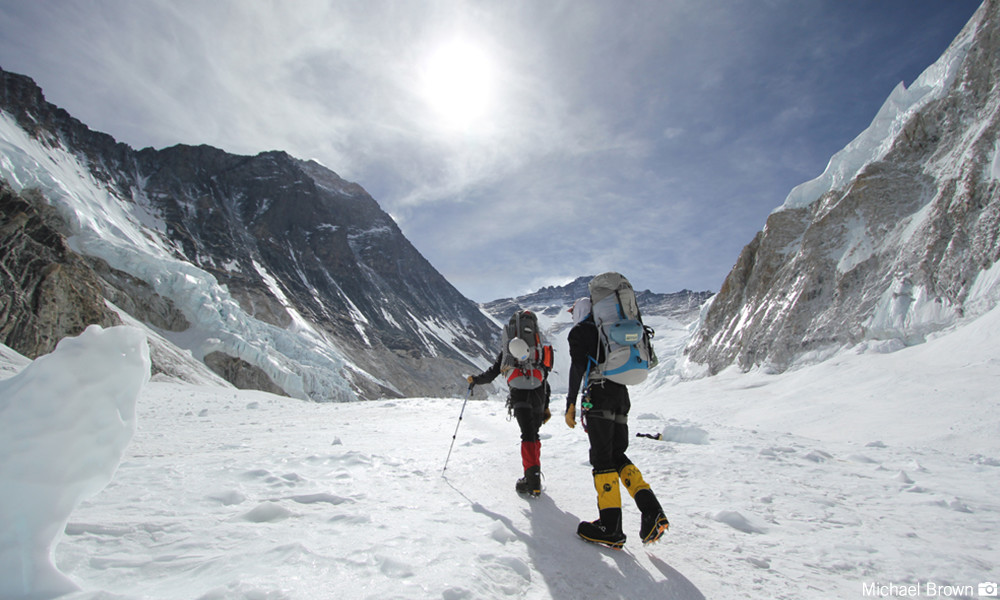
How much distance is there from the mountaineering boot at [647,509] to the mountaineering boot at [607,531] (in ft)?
0.61

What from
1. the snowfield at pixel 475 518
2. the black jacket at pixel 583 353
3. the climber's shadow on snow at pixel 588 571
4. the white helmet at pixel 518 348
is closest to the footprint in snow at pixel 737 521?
the snowfield at pixel 475 518

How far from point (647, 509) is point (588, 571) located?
2.41 feet

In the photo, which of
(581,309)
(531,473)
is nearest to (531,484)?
(531,473)

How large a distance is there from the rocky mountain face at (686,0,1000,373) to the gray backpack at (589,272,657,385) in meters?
25.7

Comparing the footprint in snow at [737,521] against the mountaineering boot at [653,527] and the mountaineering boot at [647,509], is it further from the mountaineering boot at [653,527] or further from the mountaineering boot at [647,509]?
the mountaineering boot at [653,527]

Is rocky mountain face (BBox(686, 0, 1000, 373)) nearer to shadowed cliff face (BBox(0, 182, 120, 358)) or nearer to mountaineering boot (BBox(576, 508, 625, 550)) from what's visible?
mountaineering boot (BBox(576, 508, 625, 550))

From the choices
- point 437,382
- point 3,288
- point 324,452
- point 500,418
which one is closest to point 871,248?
point 500,418

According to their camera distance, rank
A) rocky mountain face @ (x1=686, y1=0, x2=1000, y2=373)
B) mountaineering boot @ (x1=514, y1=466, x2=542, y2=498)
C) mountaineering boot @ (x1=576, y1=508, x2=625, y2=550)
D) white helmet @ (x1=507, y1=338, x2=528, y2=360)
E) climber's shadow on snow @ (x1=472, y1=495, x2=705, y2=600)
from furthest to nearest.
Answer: rocky mountain face @ (x1=686, y1=0, x2=1000, y2=373) < white helmet @ (x1=507, y1=338, x2=528, y2=360) < mountaineering boot @ (x1=514, y1=466, x2=542, y2=498) < mountaineering boot @ (x1=576, y1=508, x2=625, y2=550) < climber's shadow on snow @ (x1=472, y1=495, x2=705, y2=600)

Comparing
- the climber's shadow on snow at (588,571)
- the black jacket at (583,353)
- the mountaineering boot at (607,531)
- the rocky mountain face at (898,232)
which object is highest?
the rocky mountain face at (898,232)

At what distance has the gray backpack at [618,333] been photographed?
4.07m

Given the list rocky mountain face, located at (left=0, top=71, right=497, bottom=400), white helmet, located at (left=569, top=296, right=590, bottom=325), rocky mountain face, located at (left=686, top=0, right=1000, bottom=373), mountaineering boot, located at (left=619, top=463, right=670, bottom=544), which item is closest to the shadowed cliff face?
rocky mountain face, located at (left=0, top=71, right=497, bottom=400)

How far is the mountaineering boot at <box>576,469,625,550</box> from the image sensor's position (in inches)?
142

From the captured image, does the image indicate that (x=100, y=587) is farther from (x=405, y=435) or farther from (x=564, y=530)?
(x=405, y=435)

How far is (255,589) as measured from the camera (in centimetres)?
198
